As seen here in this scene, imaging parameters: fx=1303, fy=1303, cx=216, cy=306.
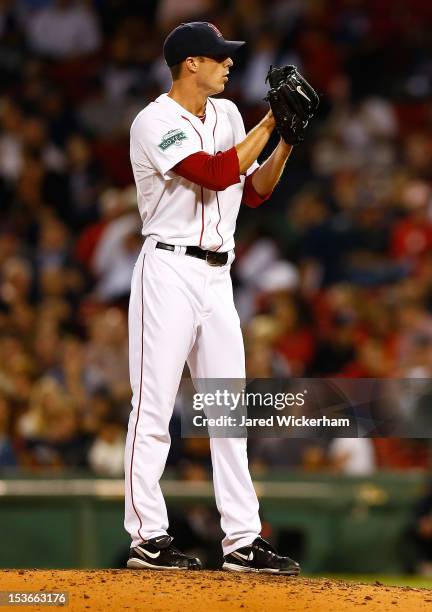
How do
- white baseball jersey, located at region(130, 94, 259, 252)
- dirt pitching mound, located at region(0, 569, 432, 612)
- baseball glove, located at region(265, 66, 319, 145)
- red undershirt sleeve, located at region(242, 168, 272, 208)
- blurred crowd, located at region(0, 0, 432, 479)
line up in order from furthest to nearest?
blurred crowd, located at region(0, 0, 432, 479)
red undershirt sleeve, located at region(242, 168, 272, 208)
white baseball jersey, located at region(130, 94, 259, 252)
baseball glove, located at region(265, 66, 319, 145)
dirt pitching mound, located at region(0, 569, 432, 612)

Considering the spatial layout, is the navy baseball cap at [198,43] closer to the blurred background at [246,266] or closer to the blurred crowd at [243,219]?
the blurred background at [246,266]

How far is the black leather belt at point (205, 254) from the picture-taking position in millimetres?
4893

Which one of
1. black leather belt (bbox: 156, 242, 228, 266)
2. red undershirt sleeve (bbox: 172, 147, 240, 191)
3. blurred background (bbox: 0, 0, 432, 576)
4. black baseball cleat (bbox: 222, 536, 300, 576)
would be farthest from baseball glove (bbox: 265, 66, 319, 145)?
blurred background (bbox: 0, 0, 432, 576)

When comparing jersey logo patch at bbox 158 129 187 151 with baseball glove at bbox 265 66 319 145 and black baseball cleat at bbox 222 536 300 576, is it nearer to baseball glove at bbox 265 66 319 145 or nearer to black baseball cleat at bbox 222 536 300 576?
baseball glove at bbox 265 66 319 145

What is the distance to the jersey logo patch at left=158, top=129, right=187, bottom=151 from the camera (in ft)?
15.8

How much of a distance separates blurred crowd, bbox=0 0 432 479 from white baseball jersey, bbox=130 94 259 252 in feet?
11.7

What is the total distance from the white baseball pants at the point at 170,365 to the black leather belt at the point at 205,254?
17mm

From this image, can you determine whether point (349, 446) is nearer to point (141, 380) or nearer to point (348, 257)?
point (348, 257)

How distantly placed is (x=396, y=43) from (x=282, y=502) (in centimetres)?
556

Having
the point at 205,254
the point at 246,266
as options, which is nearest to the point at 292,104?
the point at 205,254

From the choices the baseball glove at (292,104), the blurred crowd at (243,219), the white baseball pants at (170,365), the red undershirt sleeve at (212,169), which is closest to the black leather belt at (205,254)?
the white baseball pants at (170,365)

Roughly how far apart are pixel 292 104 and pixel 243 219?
6543mm

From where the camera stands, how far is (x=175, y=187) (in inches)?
193

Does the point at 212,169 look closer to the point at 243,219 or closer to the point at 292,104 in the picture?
the point at 292,104
